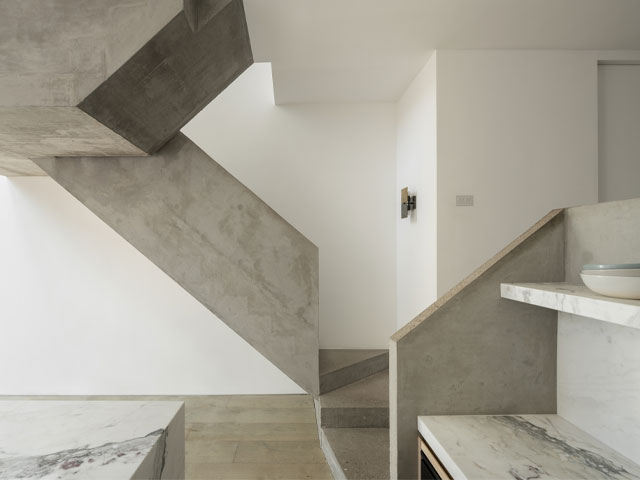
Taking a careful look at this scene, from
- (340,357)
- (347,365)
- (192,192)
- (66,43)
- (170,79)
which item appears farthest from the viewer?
(340,357)

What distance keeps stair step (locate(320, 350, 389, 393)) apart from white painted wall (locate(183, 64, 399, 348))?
0.34 metres

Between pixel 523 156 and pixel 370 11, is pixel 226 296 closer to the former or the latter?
pixel 370 11

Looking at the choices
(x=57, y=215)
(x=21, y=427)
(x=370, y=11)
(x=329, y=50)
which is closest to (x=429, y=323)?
(x=21, y=427)

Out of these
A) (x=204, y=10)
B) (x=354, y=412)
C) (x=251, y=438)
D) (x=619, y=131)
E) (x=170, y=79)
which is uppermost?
(x=204, y=10)

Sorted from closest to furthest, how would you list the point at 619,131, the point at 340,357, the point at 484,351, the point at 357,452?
the point at 484,351 → the point at 357,452 → the point at 619,131 → the point at 340,357

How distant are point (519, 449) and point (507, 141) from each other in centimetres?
250

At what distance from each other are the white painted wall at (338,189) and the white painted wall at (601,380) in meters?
2.89

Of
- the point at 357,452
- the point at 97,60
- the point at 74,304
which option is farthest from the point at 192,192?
the point at 74,304

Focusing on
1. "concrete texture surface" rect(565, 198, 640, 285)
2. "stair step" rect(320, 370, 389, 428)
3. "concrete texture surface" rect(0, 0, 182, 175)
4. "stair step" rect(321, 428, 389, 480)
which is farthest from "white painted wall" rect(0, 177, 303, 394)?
"concrete texture surface" rect(565, 198, 640, 285)

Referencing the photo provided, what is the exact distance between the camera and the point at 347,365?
12.0 feet

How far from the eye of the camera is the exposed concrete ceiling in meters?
2.67

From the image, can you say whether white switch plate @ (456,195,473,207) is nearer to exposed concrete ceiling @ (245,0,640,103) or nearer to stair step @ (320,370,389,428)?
exposed concrete ceiling @ (245,0,640,103)

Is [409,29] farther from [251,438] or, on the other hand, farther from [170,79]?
[251,438]

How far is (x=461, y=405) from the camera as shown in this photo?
1.71m
